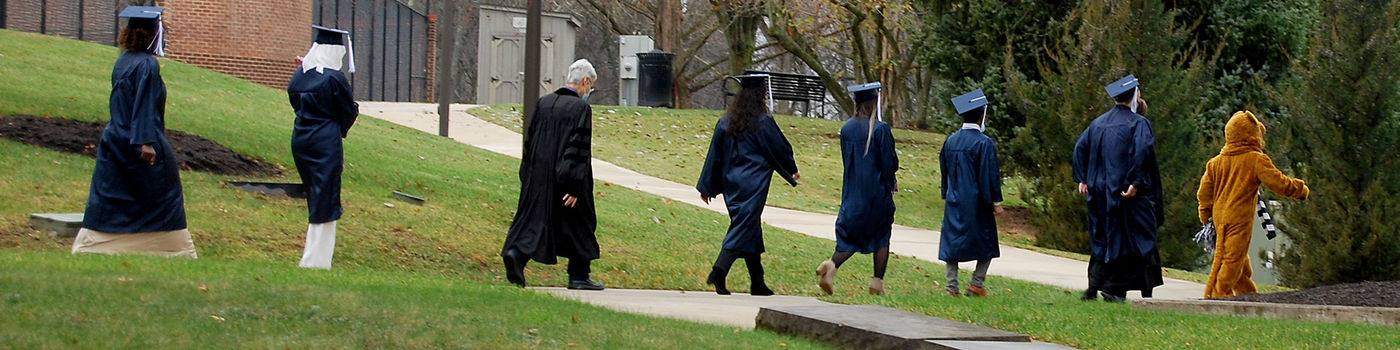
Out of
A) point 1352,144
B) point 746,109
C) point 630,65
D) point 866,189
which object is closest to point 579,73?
point 746,109

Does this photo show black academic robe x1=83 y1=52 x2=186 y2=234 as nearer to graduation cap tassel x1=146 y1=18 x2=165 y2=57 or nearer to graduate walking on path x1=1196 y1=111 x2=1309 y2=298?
graduation cap tassel x1=146 y1=18 x2=165 y2=57

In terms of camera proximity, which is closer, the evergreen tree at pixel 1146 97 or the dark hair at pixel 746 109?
the dark hair at pixel 746 109

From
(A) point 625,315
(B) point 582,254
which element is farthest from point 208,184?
(A) point 625,315

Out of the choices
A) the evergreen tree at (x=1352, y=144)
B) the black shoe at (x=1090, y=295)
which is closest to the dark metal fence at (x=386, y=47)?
the evergreen tree at (x=1352, y=144)

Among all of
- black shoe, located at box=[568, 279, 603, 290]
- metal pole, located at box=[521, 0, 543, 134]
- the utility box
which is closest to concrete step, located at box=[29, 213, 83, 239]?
black shoe, located at box=[568, 279, 603, 290]

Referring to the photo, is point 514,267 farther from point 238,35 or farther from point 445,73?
point 238,35

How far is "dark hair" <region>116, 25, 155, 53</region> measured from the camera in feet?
32.1

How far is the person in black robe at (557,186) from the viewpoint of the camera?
9.95m

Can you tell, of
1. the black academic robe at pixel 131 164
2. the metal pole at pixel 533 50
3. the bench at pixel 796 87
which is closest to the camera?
the black academic robe at pixel 131 164

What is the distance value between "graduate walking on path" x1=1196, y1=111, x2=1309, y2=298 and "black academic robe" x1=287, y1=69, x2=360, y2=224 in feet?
20.3

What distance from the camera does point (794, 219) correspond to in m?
18.9

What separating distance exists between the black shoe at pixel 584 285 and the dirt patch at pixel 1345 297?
4.16 meters

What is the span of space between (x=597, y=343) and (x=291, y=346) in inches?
52.7

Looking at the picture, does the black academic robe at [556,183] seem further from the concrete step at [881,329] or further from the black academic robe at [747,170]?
the concrete step at [881,329]
